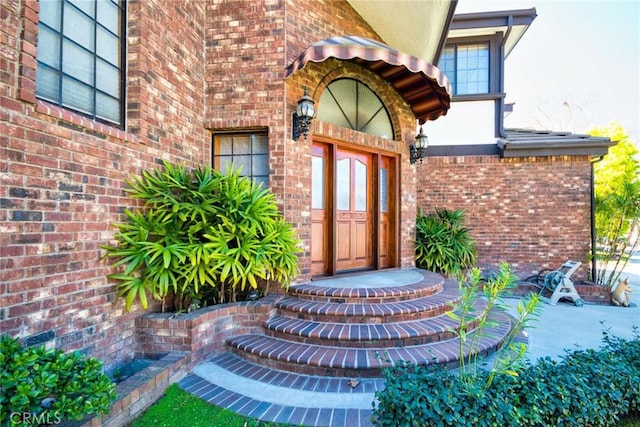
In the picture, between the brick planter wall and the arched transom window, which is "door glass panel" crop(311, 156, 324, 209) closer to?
the arched transom window

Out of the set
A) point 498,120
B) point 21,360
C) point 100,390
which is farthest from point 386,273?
point 498,120

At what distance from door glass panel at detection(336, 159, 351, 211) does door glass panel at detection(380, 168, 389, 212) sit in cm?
79

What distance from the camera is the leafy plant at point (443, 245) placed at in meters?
6.19

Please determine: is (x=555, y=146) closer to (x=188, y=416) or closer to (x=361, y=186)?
(x=361, y=186)

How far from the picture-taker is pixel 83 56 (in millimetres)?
2943

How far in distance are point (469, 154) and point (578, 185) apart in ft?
7.93

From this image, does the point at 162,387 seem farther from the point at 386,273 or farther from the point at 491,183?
the point at 491,183

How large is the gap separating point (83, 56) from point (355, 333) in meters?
3.85

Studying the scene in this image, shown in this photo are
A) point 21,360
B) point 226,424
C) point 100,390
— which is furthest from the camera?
A: point 226,424

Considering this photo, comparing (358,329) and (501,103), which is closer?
(358,329)

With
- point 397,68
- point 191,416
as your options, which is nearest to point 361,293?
point 191,416

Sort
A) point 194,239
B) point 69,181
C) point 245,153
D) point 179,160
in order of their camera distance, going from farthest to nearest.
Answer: point 245,153 → point 179,160 → point 194,239 → point 69,181

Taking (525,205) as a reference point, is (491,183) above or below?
above

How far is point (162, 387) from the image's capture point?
271cm
